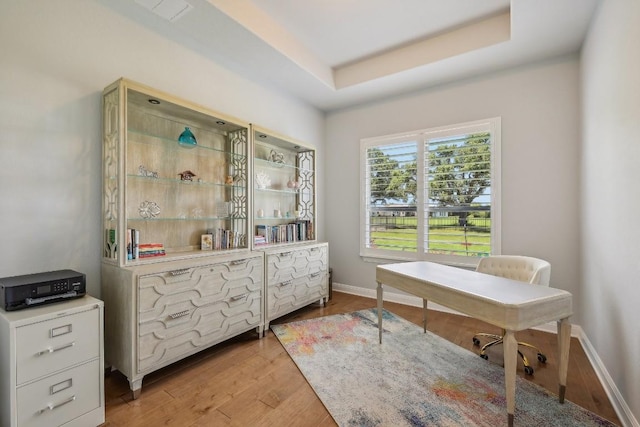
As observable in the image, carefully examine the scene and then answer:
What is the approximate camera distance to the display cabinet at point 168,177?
2.09 metres

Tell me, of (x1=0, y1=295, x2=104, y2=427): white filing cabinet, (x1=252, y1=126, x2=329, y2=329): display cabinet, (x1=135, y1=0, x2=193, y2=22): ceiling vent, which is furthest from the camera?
(x1=252, y1=126, x2=329, y2=329): display cabinet

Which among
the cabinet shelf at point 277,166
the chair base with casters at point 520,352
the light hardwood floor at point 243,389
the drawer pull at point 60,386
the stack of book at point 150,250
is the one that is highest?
the cabinet shelf at point 277,166

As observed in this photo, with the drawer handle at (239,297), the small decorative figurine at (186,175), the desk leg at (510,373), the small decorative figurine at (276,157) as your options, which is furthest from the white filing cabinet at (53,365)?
the small decorative figurine at (276,157)

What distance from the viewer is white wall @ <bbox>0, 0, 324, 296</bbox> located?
1838 millimetres

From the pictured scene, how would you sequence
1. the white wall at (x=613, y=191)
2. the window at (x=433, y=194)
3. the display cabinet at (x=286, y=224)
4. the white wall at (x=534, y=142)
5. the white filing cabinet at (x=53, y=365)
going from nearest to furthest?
the white filing cabinet at (x=53, y=365)
the white wall at (x=613, y=191)
the white wall at (x=534, y=142)
the display cabinet at (x=286, y=224)
the window at (x=433, y=194)

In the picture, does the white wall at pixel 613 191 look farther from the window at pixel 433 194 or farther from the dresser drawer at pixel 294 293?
the dresser drawer at pixel 294 293

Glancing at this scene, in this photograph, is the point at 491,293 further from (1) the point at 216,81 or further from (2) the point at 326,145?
(2) the point at 326,145

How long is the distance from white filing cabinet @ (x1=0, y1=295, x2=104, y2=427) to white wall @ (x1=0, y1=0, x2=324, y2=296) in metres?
0.54

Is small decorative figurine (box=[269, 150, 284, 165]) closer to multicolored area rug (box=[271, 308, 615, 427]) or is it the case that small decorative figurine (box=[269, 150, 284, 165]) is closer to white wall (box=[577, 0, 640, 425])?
multicolored area rug (box=[271, 308, 615, 427])

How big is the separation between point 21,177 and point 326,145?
3.71 metres

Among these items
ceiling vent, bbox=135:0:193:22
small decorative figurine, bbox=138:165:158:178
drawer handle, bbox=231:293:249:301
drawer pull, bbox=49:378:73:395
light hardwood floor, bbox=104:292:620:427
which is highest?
ceiling vent, bbox=135:0:193:22

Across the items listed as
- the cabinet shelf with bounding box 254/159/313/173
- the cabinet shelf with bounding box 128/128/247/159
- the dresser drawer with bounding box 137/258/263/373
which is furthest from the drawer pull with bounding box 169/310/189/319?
the cabinet shelf with bounding box 254/159/313/173

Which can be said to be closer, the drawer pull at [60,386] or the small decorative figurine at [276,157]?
the drawer pull at [60,386]

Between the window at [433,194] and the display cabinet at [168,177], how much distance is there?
2.05m
